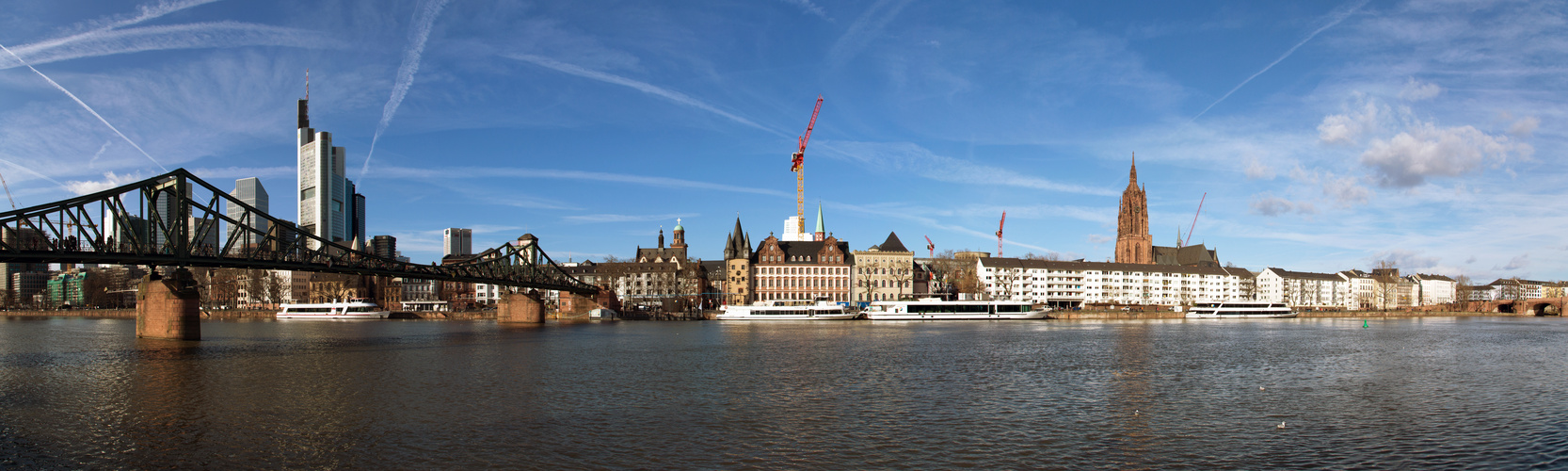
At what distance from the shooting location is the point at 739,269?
7387 inches

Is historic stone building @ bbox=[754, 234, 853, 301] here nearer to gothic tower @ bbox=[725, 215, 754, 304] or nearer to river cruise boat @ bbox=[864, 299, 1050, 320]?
gothic tower @ bbox=[725, 215, 754, 304]

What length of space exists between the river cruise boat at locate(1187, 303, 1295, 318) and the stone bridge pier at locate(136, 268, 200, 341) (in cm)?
14687

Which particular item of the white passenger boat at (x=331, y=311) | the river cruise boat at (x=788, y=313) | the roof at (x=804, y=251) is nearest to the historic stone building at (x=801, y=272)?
the roof at (x=804, y=251)

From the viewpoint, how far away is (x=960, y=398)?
37250 millimetres

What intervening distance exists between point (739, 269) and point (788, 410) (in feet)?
504

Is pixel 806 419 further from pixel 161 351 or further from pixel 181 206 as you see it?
pixel 181 206

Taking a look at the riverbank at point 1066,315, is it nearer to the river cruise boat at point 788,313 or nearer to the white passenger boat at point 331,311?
the white passenger boat at point 331,311

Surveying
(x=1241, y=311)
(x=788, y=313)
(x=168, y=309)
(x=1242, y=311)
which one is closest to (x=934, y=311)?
(x=788, y=313)

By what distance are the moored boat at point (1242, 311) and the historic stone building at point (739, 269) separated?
82371 millimetres

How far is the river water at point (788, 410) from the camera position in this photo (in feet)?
84.2

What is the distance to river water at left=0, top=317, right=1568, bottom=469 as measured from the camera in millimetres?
25656

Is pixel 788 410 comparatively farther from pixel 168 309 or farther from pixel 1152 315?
pixel 1152 315

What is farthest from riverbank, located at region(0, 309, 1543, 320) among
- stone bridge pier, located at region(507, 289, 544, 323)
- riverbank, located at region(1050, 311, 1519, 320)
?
stone bridge pier, located at region(507, 289, 544, 323)

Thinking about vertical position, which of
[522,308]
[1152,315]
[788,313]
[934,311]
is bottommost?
[1152,315]
